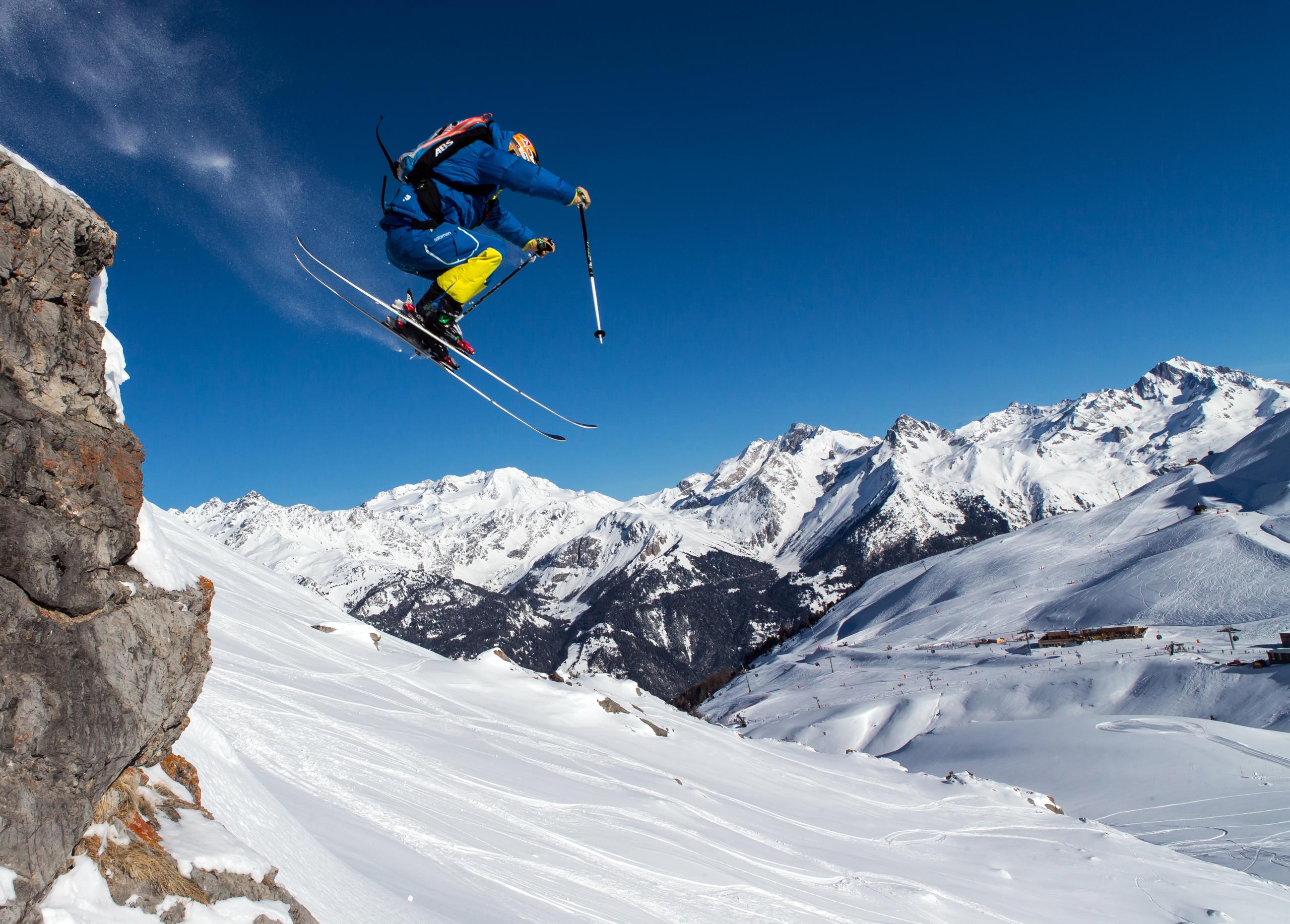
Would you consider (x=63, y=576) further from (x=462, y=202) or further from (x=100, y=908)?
(x=462, y=202)

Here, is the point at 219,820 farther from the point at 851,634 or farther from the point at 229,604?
the point at 851,634

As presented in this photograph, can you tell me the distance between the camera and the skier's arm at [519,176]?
7.54 meters

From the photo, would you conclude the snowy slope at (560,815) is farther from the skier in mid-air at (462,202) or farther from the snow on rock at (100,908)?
the skier in mid-air at (462,202)

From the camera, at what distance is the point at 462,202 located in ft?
26.1

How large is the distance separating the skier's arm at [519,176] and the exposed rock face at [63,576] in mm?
3700

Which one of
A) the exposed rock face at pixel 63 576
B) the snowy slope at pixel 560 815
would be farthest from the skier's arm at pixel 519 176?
the snowy slope at pixel 560 815

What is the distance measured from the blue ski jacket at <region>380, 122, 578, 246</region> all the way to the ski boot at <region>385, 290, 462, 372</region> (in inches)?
55.7

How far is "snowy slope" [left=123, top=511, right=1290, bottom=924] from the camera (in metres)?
7.57

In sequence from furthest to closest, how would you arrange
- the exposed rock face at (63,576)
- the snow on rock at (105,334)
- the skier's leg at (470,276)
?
1. the skier's leg at (470,276)
2. the snow on rock at (105,334)
3. the exposed rock face at (63,576)

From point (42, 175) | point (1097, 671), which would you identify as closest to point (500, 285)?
point (42, 175)

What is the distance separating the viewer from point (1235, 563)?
290ft

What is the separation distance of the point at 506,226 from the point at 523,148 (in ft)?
3.37

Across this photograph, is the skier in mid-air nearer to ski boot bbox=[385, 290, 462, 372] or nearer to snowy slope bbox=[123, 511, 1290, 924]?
ski boot bbox=[385, 290, 462, 372]

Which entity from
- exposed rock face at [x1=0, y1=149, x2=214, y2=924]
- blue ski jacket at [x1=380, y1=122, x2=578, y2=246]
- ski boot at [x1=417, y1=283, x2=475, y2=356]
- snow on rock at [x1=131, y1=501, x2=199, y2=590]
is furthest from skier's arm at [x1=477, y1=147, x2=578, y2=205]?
→ snow on rock at [x1=131, y1=501, x2=199, y2=590]
